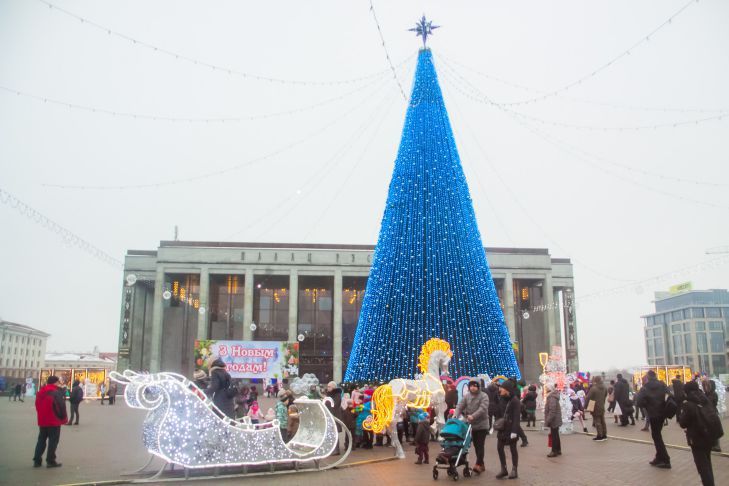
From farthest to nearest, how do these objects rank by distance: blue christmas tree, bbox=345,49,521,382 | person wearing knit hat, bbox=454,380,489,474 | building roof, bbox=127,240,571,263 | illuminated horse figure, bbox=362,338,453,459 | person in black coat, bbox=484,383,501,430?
building roof, bbox=127,240,571,263 → blue christmas tree, bbox=345,49,521,382 → illuminated horse figure, bbox=362,338,453,459 → person in black coat, bbox=484,383,501,430 → person wearing knit hat, bbox=454,380,489,474

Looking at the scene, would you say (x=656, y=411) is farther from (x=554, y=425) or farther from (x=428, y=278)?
(x=428, y=278)

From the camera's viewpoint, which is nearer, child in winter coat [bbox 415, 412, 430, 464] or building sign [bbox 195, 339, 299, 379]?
child in winter coat [bbox 415, 412, 430, 464]

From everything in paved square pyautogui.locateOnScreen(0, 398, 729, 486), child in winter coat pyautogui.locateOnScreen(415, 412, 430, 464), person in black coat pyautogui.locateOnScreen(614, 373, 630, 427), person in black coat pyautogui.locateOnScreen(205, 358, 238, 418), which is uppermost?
A: person in black coat pyautogui.locateOnScreen(205, 358, 238, 418)

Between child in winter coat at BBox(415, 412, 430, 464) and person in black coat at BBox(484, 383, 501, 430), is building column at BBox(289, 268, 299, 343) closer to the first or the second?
person in black coat at BBox(484, 383, 501, 430)

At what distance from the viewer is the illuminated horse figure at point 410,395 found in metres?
11.8

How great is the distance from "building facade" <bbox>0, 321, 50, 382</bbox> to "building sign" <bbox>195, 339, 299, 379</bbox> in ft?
46.4

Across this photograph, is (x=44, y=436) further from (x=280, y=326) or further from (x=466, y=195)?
(x=280, y=326)

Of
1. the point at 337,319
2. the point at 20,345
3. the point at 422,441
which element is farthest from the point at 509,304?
the point at 422,441

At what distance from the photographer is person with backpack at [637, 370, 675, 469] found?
9.37 meters

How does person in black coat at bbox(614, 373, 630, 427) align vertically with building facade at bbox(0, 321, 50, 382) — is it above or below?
below

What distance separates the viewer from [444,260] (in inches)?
676

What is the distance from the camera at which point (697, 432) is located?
24.0 feet

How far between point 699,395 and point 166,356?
1889 inches

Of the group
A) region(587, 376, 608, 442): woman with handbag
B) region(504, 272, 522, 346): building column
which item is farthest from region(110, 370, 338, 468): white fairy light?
region(504, 272, 522, 346): building column
